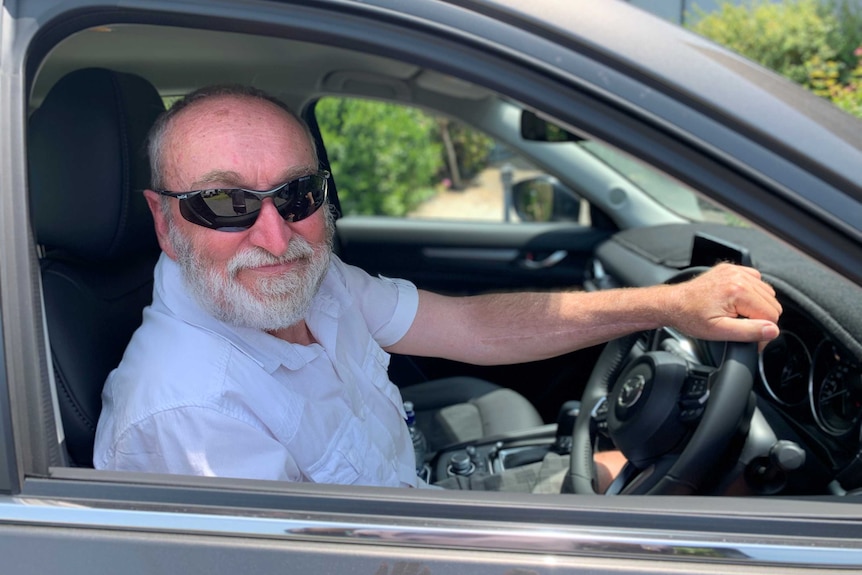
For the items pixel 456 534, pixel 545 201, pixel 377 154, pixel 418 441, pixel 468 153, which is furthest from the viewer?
pixel 468 153

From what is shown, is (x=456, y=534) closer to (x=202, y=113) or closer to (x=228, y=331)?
(x=228, y=331)

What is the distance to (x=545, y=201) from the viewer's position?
3658 mm

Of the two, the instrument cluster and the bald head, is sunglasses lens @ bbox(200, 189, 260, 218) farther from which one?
the instrument cluster

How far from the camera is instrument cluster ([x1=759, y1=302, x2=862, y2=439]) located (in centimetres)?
161

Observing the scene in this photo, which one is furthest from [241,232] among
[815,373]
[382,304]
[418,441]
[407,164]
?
[407,164]

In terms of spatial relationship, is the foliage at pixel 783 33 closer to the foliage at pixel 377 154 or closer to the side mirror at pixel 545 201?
the foliage at pixel 377 154

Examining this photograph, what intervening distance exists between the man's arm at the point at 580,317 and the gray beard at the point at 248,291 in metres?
0.45

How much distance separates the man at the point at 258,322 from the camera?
A: 135 centimetres

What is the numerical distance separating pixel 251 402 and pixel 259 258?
0.85 ft

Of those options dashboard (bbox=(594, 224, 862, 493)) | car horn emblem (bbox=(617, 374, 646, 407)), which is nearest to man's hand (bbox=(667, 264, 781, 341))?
dashboard (bbox=(594, 224, 862, 493))

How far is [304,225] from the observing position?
1567mm

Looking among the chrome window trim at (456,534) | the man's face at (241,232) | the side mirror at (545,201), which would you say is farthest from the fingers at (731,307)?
the side mirror at (545,201)

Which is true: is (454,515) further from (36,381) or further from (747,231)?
(747,231)

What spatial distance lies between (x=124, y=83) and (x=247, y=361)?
2.36 feet
